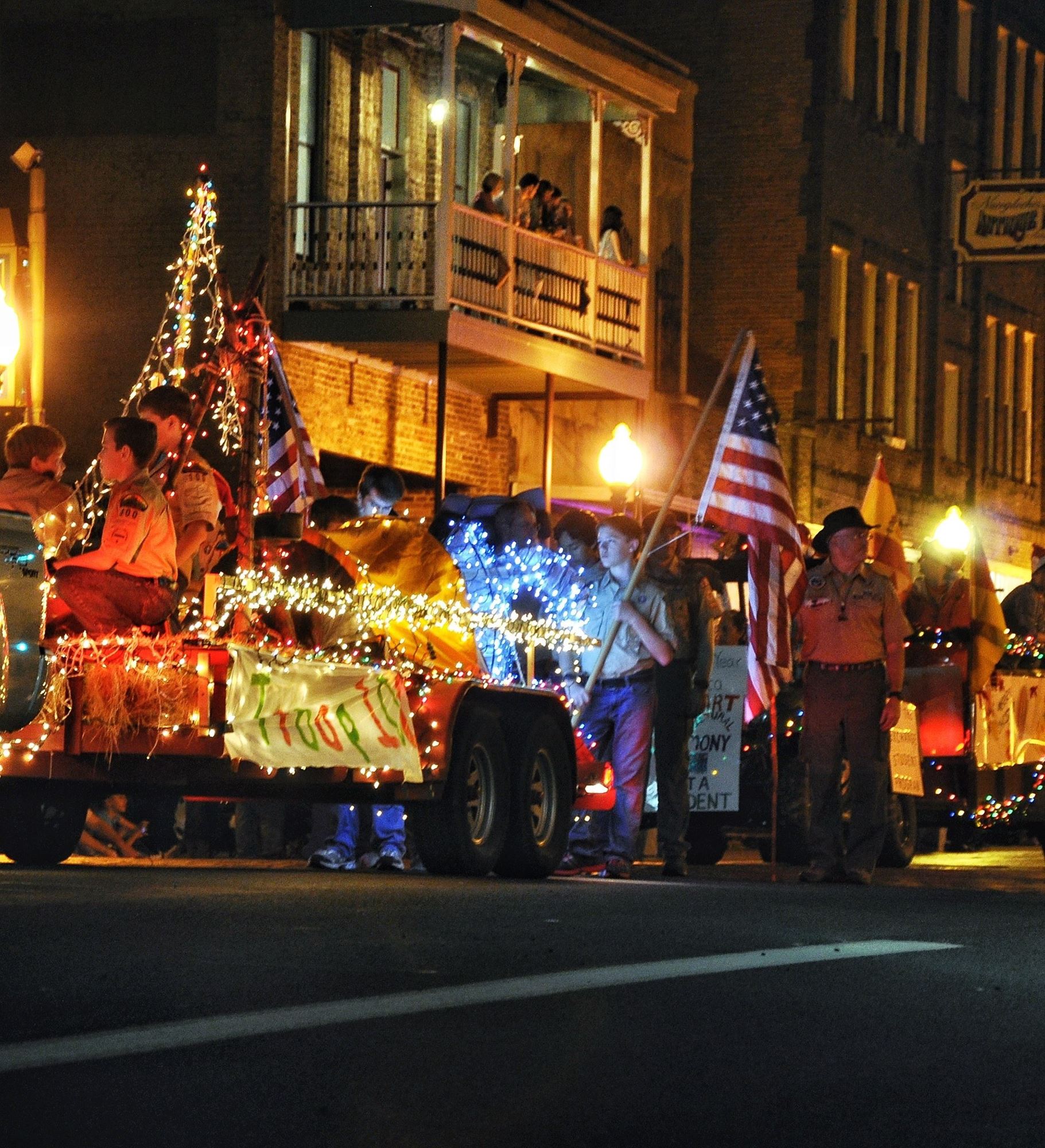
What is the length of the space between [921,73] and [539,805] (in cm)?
2841

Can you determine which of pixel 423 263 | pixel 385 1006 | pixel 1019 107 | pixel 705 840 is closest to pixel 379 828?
pixel 705 840

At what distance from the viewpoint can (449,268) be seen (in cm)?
2588

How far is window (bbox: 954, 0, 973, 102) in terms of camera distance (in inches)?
1640

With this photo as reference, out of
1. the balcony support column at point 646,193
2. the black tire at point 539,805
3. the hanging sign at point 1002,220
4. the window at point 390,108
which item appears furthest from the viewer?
the hanging sign at point 1002,220

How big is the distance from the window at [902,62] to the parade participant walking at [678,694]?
24840 mm

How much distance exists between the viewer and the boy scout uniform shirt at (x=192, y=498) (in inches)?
495

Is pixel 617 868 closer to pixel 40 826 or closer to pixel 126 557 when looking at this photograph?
pixel 40 826

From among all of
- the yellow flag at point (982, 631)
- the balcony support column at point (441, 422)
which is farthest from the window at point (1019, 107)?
the yellow flag at point (982, 631)

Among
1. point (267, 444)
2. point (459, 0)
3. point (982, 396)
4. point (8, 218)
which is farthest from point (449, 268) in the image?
point (982, 396)

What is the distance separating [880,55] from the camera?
127 ft

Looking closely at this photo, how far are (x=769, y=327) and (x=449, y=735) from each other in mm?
25178

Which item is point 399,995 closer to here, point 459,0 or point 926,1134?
point 926,1134

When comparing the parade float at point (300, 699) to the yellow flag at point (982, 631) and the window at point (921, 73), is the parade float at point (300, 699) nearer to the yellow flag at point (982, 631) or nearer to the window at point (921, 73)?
the yellow flag at point (982, 631)

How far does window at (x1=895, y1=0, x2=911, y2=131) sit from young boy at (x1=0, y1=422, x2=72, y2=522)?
1129 inches
